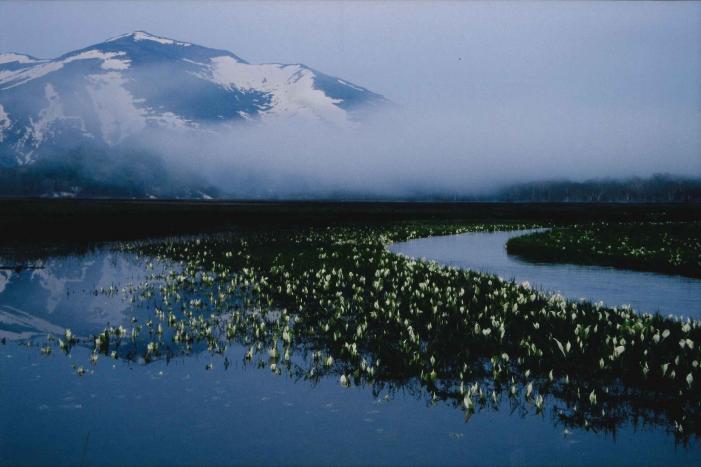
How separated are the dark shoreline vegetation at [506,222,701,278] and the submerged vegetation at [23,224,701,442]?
12907mm

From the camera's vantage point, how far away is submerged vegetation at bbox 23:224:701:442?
11133mm

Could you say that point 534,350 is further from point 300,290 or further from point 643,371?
point 300,290

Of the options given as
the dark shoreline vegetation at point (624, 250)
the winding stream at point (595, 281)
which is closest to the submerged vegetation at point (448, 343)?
the winding stream at point (595, 281)

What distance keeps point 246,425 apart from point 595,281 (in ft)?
65.3

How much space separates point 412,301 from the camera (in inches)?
756

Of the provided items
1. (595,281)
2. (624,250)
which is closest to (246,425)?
(595,281)

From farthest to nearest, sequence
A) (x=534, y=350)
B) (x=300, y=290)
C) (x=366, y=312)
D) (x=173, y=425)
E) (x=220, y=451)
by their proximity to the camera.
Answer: (x=300, y=290)
(x=366, y=312)
(x=534, y=350)
(x=173, y=425)
(x=220, y=451)

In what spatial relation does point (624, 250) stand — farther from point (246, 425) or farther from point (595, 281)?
point (246, 425)

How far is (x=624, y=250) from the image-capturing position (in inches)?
1423

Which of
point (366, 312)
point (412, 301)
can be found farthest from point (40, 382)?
point (412, 301)

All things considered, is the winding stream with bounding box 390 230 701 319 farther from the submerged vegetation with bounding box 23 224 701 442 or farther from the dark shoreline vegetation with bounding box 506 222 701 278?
the submerged vegetation with bounding box 23 224 701 442

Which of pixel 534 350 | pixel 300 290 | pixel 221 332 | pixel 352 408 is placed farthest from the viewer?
pixel 300 290

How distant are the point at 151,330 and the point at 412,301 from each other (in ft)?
25.2

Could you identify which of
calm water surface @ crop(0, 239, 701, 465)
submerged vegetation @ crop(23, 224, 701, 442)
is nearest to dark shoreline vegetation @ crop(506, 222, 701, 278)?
submerged vegetation @ crop(23, 224, 701, 442)
